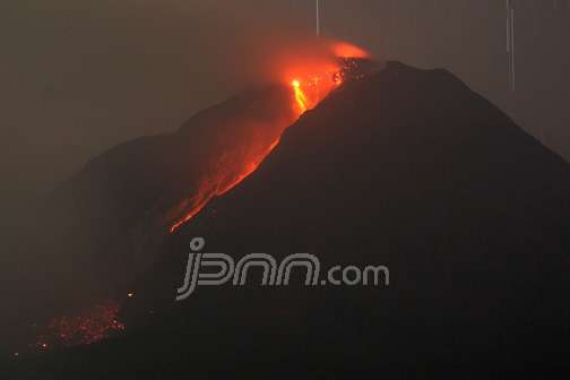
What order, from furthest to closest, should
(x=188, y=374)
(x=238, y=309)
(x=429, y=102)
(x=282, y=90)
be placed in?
(x=282, y=90) < (x=429, y=102) < (x=238, y=309) < (x=188, y=374)

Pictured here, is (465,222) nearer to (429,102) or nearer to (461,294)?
(461,294)

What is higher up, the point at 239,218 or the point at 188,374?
the point at 239,218

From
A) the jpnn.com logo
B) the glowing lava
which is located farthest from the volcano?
the glowing lava

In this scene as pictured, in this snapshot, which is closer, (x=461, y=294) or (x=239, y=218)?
(x=461, y=294)

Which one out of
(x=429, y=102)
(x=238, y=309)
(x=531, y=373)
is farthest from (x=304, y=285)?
(x=429, y=102)

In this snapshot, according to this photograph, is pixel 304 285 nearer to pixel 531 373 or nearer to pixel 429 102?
pixel 531 373

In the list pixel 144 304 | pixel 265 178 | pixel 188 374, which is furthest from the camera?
pixel 265 178

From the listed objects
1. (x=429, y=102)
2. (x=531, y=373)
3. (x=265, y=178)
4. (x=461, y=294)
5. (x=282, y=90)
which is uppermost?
(x=282, y=90)

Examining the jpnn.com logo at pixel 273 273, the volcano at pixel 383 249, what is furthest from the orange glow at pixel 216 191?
the jpnn.com logo at pixel 273 273

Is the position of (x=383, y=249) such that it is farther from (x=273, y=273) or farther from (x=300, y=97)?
(x=300, y=97)

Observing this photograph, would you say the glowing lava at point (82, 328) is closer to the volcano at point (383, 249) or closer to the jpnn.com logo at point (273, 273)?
the volcano at point (383, 249)
